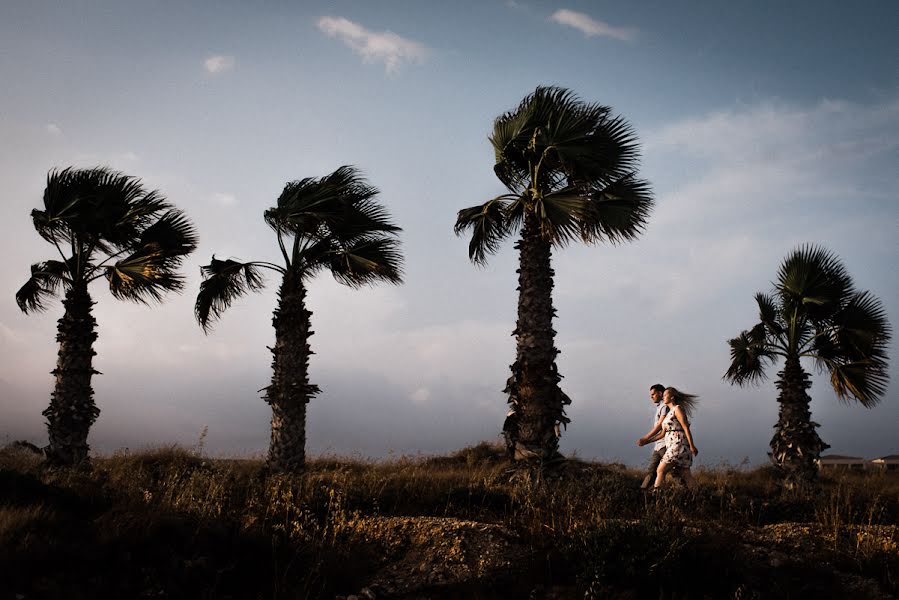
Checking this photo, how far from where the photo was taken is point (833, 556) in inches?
363

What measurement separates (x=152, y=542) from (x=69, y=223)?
1214 centimetres

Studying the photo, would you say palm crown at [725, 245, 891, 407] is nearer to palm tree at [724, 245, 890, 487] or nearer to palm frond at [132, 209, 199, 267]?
palm tree at [724, 245, 890, 487]

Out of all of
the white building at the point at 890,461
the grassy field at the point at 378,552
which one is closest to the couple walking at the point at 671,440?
the grassy field at the point at 378,552

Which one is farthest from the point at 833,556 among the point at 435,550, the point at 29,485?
the point at 29,485

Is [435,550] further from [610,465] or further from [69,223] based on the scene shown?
[610,465]

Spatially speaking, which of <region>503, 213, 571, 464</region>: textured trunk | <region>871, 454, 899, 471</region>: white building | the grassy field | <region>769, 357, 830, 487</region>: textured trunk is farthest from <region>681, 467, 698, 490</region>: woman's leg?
<region>871, 454, 899, 471</region>: white building

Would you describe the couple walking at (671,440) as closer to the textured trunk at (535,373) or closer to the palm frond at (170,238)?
the textured trunk at (535,373)

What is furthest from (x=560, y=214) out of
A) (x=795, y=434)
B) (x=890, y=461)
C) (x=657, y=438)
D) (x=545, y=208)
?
(x=890, y=461)

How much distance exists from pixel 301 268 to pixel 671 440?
10306 millimetres

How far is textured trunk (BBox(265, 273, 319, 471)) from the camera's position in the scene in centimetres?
1698

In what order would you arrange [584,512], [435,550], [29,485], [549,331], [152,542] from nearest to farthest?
[152,542]
[435,550]
[29,485]
[584,512]
[549,331]

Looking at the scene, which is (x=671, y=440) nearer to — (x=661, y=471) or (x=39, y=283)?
(x=661, y=471)

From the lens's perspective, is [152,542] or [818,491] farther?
[818,491]

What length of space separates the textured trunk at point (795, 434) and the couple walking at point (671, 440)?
24.7 ft
